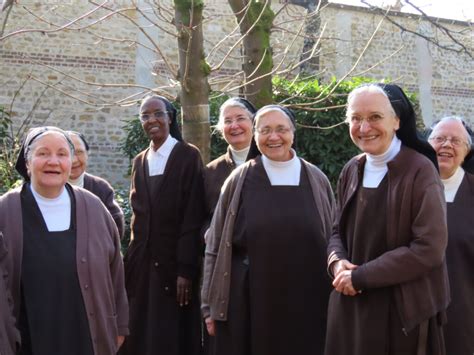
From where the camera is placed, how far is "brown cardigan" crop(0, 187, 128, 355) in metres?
4.06

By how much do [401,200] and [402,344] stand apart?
2.43 ft

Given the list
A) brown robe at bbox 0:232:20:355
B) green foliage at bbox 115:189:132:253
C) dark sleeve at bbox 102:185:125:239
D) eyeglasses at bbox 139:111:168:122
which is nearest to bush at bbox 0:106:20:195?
green foliage at bbox 115:189:132:253

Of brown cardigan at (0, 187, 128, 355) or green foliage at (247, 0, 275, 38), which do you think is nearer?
brown cardigan at (0, 187, 128, 355)

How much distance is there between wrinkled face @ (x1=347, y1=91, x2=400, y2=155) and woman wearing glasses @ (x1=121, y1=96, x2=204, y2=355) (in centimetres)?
199

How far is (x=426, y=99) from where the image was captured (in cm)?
1919

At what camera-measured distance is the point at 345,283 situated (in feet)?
12.6

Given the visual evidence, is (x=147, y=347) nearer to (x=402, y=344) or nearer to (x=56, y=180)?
(x=56, y=180)

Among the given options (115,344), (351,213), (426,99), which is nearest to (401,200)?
(351,213)

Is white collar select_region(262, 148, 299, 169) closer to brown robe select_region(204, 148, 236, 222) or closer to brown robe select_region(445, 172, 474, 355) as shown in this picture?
brown robe select_region(204, 148, 236, 222)

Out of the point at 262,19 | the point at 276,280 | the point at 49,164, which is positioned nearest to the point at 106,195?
the point at 49,164

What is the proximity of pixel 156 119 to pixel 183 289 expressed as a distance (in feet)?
4.44

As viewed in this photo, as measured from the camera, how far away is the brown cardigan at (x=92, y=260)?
4.06 metres

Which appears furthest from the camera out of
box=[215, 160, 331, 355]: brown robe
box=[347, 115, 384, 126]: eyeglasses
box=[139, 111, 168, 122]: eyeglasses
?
box=[139, 111, 168, 122]: eyeglasses

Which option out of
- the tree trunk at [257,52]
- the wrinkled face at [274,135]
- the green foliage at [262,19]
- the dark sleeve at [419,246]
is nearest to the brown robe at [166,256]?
the wrinkled face at [274,135]
